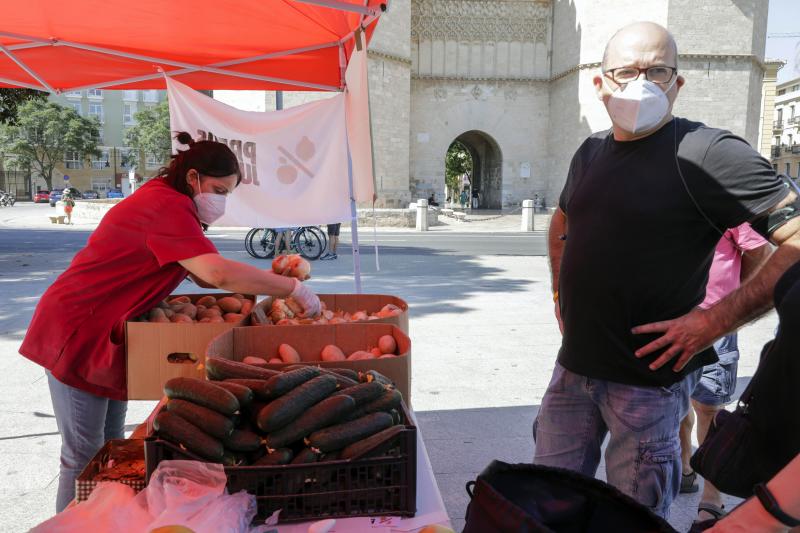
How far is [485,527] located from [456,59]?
38.7 meters

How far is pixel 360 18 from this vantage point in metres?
3.68

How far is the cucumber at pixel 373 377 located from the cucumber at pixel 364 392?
99mm

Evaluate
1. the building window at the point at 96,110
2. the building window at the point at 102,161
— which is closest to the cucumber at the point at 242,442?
the building window at the point at 102,161

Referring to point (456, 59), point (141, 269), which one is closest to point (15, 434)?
point (141, 269)

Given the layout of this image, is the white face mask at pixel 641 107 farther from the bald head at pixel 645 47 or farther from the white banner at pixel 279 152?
the white banner at pixel 279 152

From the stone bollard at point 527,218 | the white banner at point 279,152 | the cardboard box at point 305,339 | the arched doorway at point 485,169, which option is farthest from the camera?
the arched doorway at point 485,169

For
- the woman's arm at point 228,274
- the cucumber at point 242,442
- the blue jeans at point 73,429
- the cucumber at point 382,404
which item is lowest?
the blue jeans at point 73,429

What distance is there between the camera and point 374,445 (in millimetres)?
1594

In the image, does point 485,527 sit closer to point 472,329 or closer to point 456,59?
point 472,329

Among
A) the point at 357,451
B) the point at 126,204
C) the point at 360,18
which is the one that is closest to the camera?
the point at 357,451

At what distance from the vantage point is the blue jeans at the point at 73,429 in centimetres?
250

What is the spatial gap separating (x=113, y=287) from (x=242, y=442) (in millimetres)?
1168

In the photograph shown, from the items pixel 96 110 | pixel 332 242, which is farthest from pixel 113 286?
pixel 96 110

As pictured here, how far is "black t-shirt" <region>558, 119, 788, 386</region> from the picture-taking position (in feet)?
6.32
